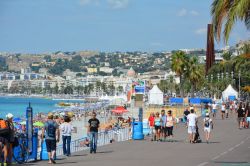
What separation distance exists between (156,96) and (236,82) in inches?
1951

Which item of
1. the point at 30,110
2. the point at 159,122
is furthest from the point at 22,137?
the point at 159,122

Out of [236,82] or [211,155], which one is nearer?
[211,155]

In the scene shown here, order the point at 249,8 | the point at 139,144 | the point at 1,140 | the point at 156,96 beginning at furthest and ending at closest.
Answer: the point at 156,96
the point at 139,144
the point at 1,140
the point at 249,8

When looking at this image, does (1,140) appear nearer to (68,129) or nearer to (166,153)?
(68,129)

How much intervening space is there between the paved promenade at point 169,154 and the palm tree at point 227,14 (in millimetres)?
4580

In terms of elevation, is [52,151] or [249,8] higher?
[249,8]

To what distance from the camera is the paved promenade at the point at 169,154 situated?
20234 millimetres

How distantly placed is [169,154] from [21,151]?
532cm

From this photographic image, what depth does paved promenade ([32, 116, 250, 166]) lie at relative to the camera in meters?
20.2

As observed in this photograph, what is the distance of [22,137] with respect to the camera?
813 inches

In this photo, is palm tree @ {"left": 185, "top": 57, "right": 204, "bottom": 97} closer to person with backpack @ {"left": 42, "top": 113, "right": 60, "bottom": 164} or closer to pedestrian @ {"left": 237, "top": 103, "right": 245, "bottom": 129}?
pedestrian @ {"left": 237, "top": 103, "right": 245, "bottom": 129}

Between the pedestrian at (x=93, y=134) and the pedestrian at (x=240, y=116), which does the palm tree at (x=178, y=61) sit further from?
the pedestrian at (x=93, y=134)

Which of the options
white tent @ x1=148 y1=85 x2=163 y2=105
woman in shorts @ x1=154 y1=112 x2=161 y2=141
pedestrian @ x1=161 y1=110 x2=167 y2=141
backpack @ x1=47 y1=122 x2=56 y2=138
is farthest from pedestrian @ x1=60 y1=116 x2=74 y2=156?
white tent @ x1=148 y1=85 x2=163 y2=105

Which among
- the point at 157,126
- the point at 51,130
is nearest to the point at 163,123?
the point at 157,126
